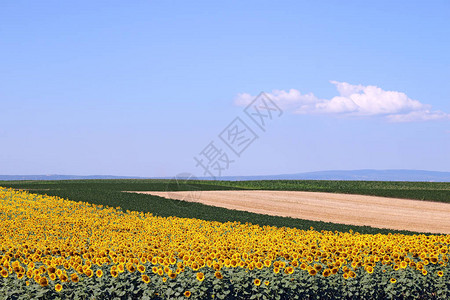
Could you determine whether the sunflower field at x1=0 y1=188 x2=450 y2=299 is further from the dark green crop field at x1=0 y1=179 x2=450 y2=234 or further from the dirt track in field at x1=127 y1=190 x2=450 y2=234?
the dirt track in field at x1=127 y1=190 x2=450 y2=234

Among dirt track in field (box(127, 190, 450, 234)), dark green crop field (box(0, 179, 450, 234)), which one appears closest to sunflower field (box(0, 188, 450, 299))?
dark green crop field (box(0, 179, 450, 234))

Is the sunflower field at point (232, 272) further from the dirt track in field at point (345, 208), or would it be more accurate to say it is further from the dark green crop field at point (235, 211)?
the dirt track in field at point (345, 208)

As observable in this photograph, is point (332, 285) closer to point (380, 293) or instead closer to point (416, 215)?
point (380, 293)

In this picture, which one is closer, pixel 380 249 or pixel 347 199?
pixel 380 249

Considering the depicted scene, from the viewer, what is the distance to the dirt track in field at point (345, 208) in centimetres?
3123

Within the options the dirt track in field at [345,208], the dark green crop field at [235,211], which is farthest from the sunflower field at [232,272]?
the dirt track in field at [345,208]

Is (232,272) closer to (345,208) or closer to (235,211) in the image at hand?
(235,211)

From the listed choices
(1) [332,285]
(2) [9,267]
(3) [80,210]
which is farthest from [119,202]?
(1) [332,285]

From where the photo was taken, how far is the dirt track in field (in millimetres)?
31234

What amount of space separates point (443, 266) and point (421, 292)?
1.17 metres

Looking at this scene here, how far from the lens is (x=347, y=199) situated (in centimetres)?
4419

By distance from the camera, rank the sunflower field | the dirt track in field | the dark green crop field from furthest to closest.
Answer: the dirt track in field < the dark green crop field < the sunflower field

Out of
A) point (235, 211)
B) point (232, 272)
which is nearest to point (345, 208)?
point (235, 211)

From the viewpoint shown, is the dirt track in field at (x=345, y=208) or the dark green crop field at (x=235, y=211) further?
the dirt track in field at (x=345, y=208)
